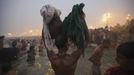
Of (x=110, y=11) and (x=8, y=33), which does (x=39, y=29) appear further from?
(x=110, y=11)

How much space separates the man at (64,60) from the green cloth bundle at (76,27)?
0.09 metres

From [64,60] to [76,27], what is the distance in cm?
36

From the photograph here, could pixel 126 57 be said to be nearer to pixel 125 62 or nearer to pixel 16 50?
pixel 125 62

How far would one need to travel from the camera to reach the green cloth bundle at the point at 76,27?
2.71 metres

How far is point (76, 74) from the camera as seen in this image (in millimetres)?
2750

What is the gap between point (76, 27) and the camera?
2701 millimetres

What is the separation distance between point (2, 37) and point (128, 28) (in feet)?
4.59

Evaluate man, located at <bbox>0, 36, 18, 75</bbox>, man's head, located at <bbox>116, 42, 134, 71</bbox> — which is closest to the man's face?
man's head, located at <bbox>116, 42, 134, 71</bbox>

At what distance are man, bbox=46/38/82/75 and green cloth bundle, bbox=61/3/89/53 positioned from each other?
0.09m

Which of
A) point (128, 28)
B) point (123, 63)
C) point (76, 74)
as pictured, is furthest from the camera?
point (128, 28)

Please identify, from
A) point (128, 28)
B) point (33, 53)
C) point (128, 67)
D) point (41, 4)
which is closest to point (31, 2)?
point (41, 4)

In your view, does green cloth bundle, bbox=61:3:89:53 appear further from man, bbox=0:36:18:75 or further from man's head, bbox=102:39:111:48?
man, bbox=0:36:18:75

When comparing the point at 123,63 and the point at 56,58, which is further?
the point at 56,58

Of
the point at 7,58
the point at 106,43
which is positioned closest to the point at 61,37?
the point at 106,43
